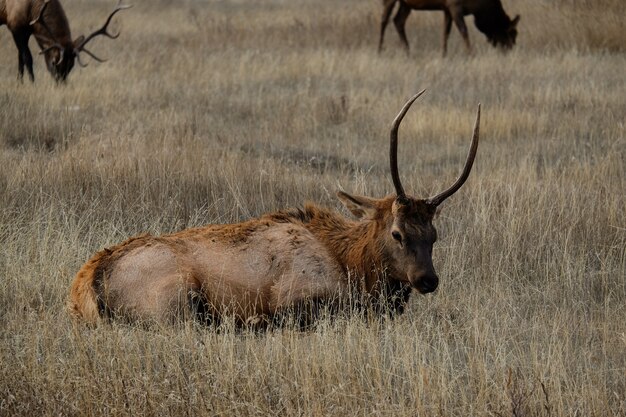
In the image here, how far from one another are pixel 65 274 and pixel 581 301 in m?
3.16

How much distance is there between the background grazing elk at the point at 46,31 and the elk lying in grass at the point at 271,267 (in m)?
9.84

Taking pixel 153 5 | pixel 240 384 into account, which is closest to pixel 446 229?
pixel 240 384

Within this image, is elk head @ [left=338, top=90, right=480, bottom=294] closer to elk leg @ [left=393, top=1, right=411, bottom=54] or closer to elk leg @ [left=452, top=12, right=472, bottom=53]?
elk leg @ [left=452, top=12, right=472, bottom=53]

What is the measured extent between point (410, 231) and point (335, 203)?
2.83m

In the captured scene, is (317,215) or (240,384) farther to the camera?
(317,215)

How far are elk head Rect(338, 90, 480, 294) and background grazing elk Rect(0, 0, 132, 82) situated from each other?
10157 millimetres

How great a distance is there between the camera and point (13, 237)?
290 inches

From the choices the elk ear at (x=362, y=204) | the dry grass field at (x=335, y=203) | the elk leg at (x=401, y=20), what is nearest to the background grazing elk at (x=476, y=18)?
the elk leg at (x=401, y=20)

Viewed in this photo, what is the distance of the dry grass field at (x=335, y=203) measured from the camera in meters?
5.07

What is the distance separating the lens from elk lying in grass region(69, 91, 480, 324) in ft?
19.3

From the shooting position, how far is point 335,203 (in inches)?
352

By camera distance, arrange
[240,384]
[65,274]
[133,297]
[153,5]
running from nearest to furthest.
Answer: [240,384] < [133,297] < [65,274] < [153,5]

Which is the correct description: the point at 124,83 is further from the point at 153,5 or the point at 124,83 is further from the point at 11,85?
the point at 153,5

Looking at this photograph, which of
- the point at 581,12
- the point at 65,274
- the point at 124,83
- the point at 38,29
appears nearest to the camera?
the point at 65,274
